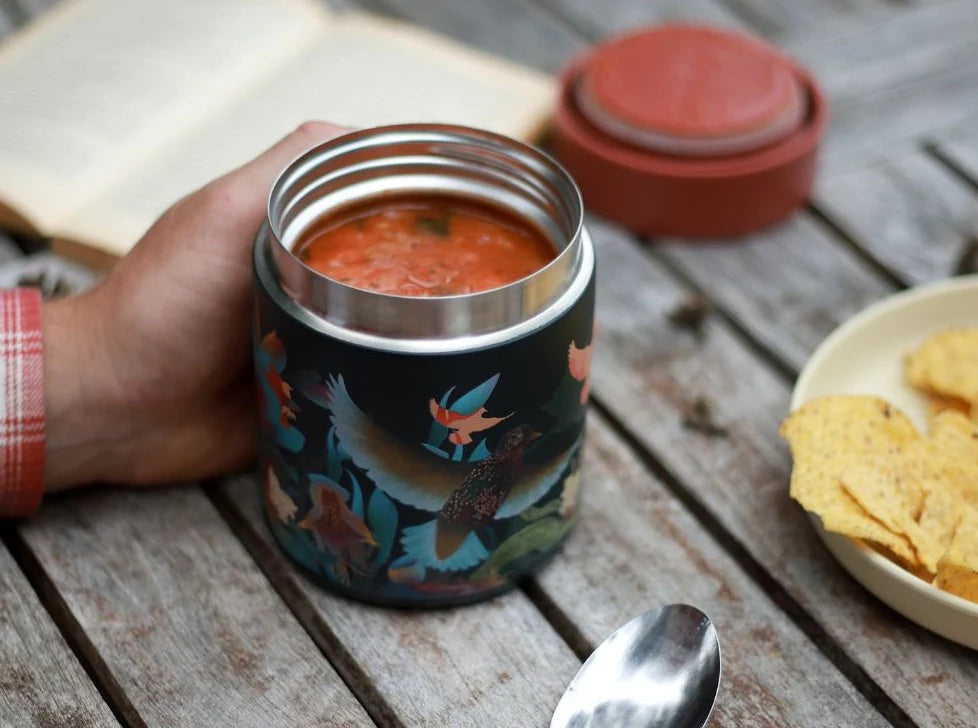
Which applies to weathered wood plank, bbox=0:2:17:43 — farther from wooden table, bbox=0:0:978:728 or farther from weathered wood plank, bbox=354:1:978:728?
weathered wood plank, bbox=354:1:978:728

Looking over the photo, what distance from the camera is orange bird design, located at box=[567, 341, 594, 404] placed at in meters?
Result: 0.91

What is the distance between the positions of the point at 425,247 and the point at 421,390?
146 millimetres

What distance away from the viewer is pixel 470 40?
168 cm

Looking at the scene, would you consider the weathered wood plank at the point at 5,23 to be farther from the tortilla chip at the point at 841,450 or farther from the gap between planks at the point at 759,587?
the tortilla chip at the point at 841,450

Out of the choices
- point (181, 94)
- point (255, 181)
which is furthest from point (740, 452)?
point (181, 94)

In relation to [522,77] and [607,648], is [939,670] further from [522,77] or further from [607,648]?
[522,77]

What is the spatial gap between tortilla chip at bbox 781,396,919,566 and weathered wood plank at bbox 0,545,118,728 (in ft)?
1.70

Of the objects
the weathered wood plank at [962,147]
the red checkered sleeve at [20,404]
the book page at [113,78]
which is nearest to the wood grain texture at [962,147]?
the weathered wood plank at [962,147]

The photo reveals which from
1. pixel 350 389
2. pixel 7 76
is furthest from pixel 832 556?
pixel 7 76

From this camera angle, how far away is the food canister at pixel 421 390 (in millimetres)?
847

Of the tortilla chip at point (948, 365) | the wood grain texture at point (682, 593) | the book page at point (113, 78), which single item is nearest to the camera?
the wood grain texture at point (682, 593)

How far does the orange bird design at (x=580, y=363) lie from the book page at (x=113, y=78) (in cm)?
61

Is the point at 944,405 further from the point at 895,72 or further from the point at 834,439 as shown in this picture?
the point at 895,72

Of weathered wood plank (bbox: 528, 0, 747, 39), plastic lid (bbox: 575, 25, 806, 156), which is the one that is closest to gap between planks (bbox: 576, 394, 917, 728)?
plastic lid (bbox: 575, 25, 806, 156)
